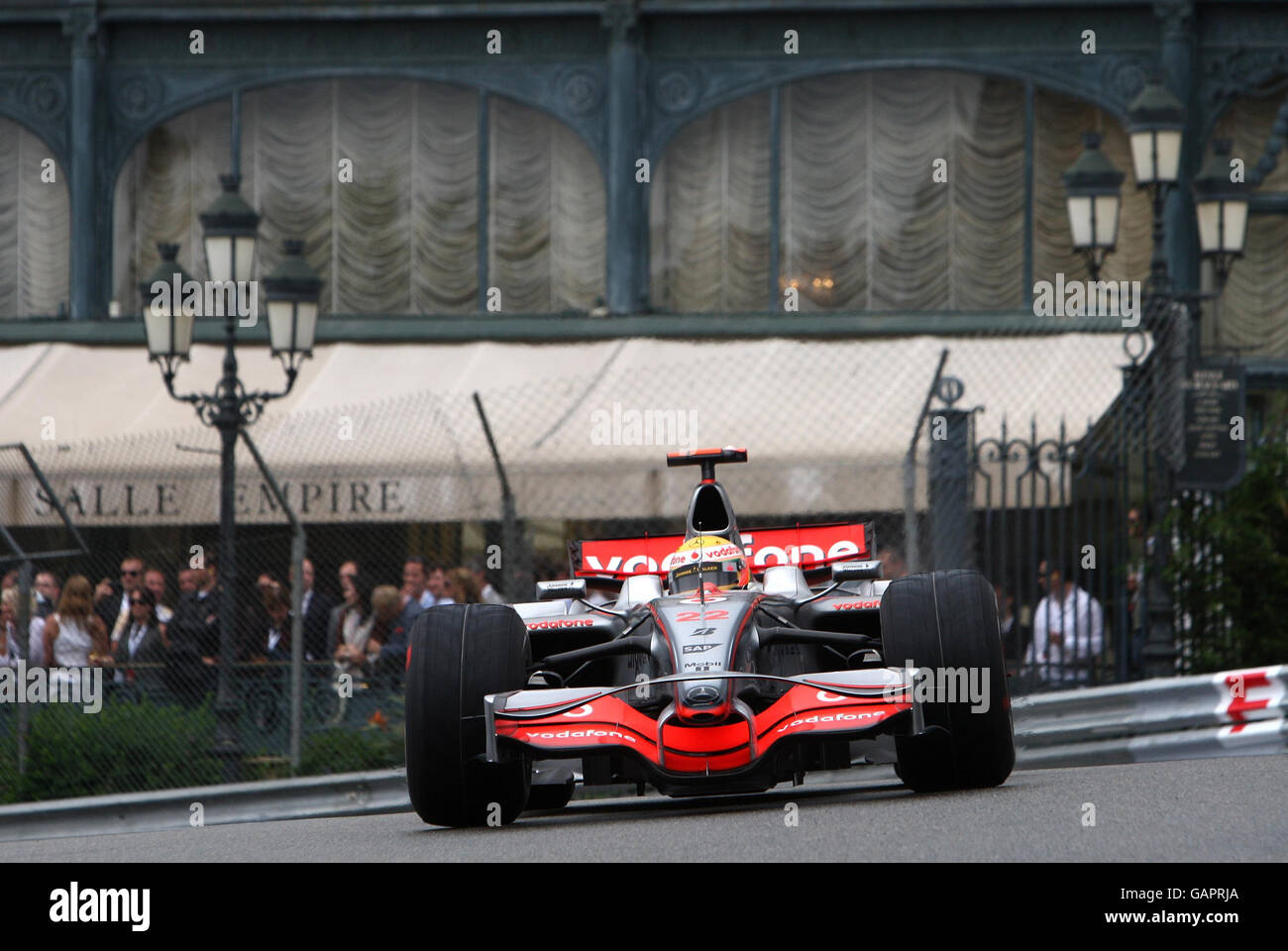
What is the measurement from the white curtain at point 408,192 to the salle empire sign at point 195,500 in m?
4.96

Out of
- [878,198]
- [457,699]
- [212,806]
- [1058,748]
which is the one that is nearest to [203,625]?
[212,806]

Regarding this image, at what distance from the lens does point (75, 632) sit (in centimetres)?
1230

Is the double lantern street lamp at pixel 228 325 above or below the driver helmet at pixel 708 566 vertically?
above

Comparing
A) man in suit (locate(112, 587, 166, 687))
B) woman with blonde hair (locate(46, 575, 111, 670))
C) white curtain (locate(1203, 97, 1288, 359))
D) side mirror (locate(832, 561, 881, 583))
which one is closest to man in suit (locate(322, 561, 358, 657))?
man in suit (locate(112, 587, 166, 687))

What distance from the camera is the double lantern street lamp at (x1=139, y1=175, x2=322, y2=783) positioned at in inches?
468

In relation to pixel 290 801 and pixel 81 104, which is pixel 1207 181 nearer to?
pixel 290 801

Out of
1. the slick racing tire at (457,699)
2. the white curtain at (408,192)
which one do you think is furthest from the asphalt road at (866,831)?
the white curtain at (408,192)

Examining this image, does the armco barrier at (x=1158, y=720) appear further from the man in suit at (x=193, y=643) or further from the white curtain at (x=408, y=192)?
the white curtain at (x=408, y=192)

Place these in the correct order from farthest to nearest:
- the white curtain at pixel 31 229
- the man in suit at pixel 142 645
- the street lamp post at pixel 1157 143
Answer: the white curtain at pixel 31 229
the street lamp post at pixel 1157 143
the man in suit at pixel 142 645

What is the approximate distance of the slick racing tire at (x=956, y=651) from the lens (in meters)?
7.95

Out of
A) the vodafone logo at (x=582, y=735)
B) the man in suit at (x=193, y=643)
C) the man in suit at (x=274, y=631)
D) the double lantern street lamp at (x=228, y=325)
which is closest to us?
the vodafone logo at (x=582, y=735)

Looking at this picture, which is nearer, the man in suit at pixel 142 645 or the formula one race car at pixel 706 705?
the formula one race car at pixel 706 705

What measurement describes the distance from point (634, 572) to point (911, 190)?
10741mm

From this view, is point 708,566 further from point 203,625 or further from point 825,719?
point 203,625
